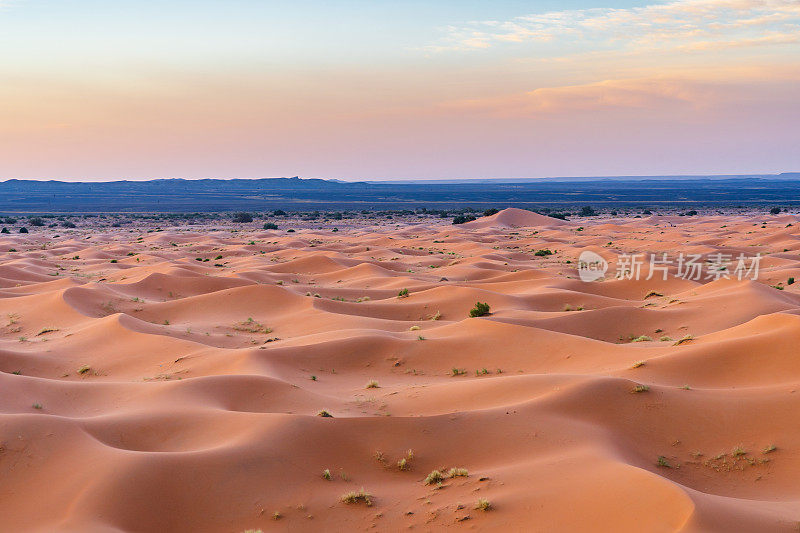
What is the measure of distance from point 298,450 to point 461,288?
15711 millimetres

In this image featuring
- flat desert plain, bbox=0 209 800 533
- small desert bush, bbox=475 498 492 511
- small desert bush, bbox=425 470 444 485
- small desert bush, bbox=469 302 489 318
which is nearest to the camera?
small desert bush, bbox=475 498 492 511

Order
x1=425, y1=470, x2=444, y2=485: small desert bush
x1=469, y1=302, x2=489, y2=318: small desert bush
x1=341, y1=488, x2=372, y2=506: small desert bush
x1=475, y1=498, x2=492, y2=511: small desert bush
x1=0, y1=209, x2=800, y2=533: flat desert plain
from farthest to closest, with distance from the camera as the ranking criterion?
x1=469, y1=302, x2=489, y2=318: small desert bush → x1=425, y1=470, x2=444, y2=485: small desert bush → x1=341, y1=488, x2=372, y2=506: small desert bush → x1=0, y1=209, x2=800, y2=533: flat desert plain → x1=475, y1=498, x2=492, y2=511: small desert bush

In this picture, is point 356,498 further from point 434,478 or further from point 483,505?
point 483,505

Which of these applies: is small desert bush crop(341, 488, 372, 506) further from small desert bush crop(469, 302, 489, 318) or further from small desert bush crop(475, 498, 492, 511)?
small desert bush crop(469, 302, 489, 318)

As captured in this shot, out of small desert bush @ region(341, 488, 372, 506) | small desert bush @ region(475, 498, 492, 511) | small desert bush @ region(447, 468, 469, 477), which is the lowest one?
small desert bush @ region(341, 488, 372, 506)

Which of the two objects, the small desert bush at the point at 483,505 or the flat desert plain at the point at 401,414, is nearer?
the small desert bush at the point at 483,505

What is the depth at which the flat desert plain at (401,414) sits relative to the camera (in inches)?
291

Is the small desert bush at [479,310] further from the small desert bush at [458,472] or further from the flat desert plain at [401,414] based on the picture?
the small desert bush at [458,472]

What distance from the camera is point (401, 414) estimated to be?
1093 centimetres

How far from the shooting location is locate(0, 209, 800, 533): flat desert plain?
7.38 metres

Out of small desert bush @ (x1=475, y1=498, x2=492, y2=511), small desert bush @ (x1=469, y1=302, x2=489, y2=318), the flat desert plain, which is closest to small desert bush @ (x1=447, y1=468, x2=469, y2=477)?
the flat desert plain

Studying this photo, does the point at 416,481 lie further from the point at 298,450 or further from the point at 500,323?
the point at 500,323

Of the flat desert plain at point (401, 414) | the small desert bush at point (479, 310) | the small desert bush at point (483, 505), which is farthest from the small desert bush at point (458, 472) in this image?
the small desert bush at point (479, 310)

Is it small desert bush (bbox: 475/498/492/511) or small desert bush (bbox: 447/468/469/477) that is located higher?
small desert bush (bbox: 475/498/492/511)
